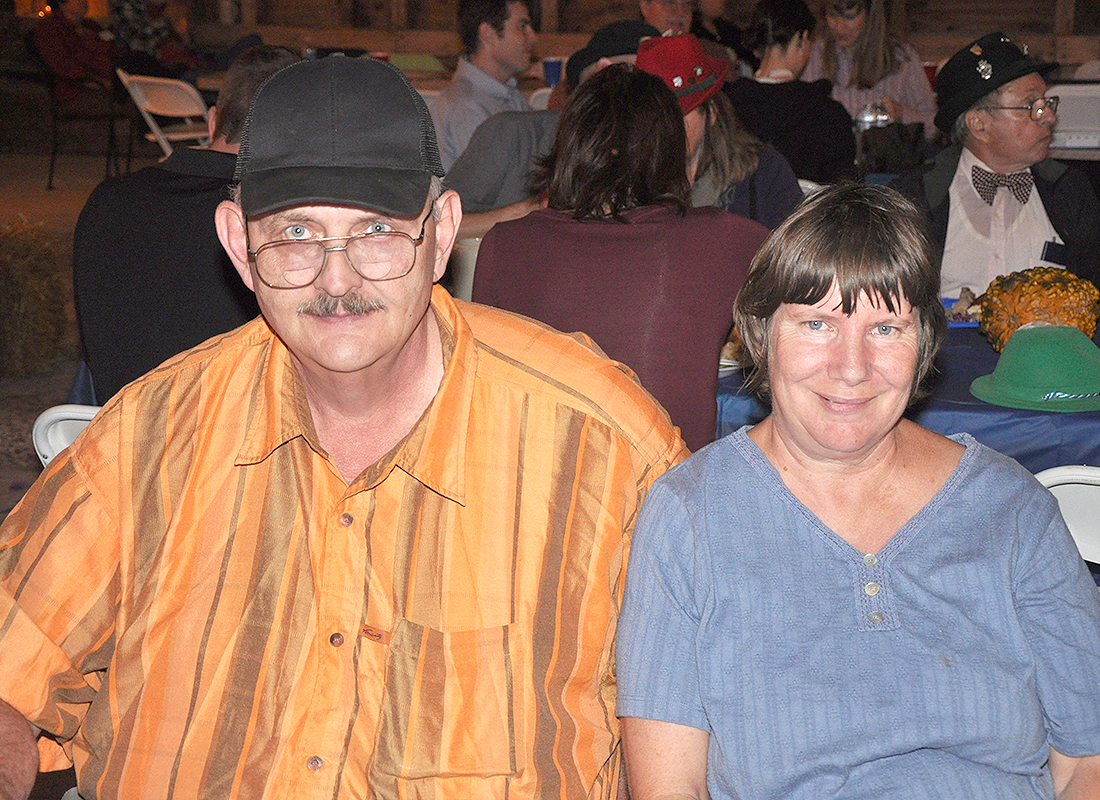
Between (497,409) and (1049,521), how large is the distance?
0.82m

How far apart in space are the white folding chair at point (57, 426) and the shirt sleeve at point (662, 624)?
1.25 metres

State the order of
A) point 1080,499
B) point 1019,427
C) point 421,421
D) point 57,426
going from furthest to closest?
1. point 1019,427
2. point 57,426
3. point 1080,499
4. point 421,421

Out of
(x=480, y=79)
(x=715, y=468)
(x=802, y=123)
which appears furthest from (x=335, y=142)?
(x=480, y=79)

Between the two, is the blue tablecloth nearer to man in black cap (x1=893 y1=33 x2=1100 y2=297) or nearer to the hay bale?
man in black cap (x1=893 y1=33 x2=1100 y2=297)

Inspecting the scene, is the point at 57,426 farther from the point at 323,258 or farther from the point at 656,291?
the point at 656,291

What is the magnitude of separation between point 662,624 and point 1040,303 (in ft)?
5.83

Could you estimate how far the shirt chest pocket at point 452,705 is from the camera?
146 cm

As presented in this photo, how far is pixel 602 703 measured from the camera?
1576 mm

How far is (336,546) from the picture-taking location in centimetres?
150

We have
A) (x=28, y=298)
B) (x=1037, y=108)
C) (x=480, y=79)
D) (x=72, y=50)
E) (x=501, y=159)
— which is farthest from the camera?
(x=72, y=50)

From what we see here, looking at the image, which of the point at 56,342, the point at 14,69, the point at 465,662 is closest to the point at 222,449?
the point at 465,662

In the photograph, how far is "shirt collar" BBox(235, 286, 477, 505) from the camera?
1498mm

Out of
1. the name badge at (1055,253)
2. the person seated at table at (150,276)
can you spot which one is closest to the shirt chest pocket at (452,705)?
the person seated at table at (150,276)

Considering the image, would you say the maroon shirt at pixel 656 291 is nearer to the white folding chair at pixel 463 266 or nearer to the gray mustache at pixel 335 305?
the white folding chair at pixel 463 266
